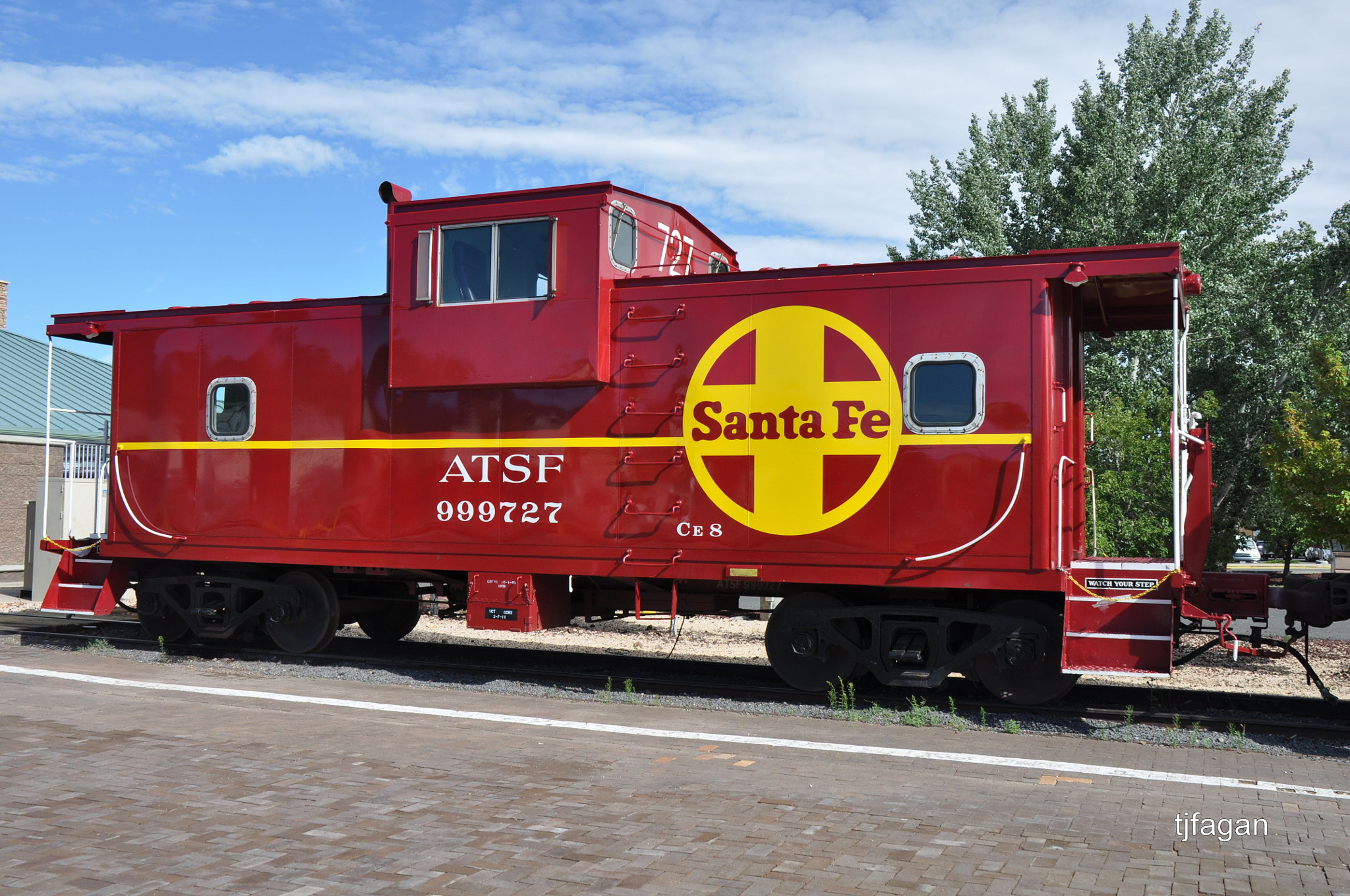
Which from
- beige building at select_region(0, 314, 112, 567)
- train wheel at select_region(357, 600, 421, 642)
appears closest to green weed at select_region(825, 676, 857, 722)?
train wheel at select_region(357, 600, 421, 642)

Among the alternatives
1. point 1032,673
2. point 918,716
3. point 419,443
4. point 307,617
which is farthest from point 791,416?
point 307,617

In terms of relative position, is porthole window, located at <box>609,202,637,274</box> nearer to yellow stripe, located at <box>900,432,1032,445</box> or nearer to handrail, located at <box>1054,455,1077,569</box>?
yellow stripe, located at <box>900,432,1032,445</box>

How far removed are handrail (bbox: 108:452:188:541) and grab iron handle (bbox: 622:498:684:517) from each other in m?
5.39

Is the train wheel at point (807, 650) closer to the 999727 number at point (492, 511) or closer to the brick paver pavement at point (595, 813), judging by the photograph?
the brick paver pavement at point (595, 813)

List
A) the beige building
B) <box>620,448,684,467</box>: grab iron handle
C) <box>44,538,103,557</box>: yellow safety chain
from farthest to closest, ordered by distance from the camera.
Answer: the beige building
<box>44,538,103,557</box>: yellow safety chain
<box>620,448,684,467</box>: grab iron handle

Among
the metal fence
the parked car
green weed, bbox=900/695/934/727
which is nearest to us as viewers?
green weed, bbox=900/695/934/727

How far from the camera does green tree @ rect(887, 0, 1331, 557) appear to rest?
2403 cm

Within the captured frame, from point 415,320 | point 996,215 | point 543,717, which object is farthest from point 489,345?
point 996,215

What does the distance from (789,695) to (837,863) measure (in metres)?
4.73

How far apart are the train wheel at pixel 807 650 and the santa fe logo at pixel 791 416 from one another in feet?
2.38

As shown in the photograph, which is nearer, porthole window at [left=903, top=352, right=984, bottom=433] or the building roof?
porthole window at [left=903, top=352, right=984, bottom=433]

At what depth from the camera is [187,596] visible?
1203 cm

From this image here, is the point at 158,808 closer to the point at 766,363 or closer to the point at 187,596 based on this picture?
the point at 766,363

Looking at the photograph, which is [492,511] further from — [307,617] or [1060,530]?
[1060,530]
